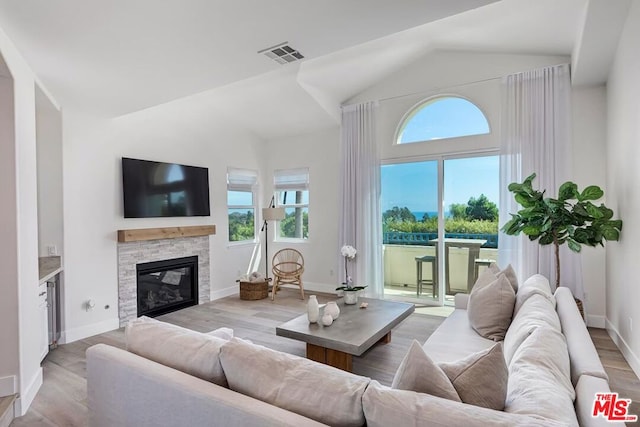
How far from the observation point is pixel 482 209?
4773mm

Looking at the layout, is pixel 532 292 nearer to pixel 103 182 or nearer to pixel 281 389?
pixel 281 389

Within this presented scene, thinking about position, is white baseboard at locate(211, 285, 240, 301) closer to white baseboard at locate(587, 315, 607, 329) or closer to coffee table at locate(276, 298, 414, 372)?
coffee table at locate(276, 298, 414, 372)

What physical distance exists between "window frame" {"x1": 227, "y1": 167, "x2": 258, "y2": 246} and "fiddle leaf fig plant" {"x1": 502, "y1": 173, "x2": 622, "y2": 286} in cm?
425

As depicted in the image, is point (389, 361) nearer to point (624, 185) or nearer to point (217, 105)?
point (624, 185)

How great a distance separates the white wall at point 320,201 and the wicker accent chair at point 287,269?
188 mm

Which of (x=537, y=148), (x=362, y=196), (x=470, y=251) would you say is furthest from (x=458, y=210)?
(x=362, y=196)

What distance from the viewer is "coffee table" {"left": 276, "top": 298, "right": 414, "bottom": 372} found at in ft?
8.77

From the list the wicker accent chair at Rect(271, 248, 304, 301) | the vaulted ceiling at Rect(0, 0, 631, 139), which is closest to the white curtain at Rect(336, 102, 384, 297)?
the wicker accent chair at Rect(271, 248, 304, 301)

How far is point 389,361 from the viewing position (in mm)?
3217

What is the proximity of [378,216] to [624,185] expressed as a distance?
2.93 meters

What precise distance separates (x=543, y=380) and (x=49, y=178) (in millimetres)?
Answer: 4638

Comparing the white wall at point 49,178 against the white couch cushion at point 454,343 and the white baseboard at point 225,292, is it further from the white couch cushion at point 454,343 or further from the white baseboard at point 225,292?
the white couch cushion at point 454,343

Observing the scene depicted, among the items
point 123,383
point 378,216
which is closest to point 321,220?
point 378,216

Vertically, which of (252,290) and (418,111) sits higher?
(418,111)
